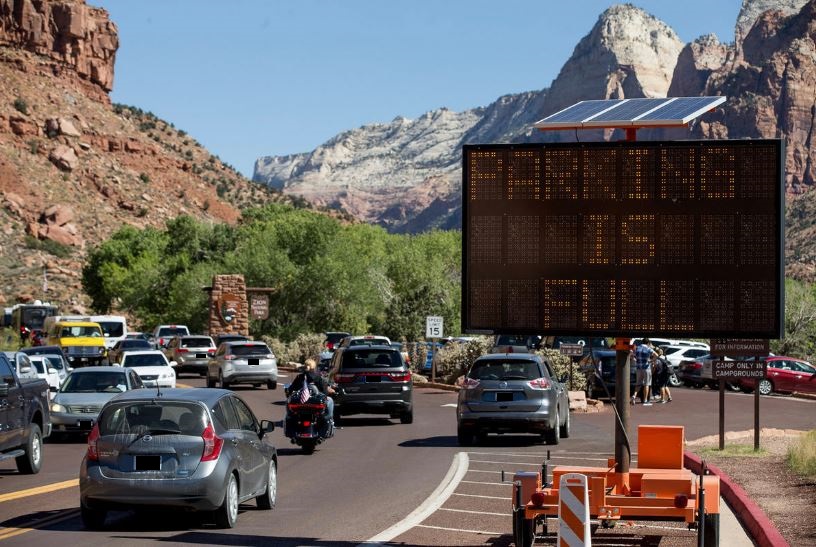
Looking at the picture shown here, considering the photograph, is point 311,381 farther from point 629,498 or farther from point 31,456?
point 629,498

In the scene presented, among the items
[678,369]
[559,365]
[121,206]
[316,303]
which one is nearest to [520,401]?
[559,365]

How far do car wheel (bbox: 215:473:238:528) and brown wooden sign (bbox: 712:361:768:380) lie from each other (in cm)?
1082

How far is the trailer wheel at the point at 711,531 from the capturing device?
11742 millimetres

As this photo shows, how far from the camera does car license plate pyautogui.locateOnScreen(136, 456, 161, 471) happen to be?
14.1m

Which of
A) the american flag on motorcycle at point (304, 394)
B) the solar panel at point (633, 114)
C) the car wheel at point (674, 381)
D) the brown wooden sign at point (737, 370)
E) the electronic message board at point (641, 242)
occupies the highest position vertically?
the solar panel at point (633, 114)

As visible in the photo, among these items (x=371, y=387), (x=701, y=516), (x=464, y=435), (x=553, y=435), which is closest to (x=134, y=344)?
(x=371, y=387)

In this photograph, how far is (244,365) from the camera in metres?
43.4

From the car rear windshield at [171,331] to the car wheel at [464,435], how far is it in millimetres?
41006

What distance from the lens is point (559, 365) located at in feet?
137

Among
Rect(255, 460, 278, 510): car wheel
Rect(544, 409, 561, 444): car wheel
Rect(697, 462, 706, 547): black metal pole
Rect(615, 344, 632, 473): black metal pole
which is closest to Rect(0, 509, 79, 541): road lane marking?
Rect(255, 460, 278, 510): car wheel

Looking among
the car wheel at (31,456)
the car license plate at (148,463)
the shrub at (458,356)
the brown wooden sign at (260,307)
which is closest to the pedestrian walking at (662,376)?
the shrub at (458,356)

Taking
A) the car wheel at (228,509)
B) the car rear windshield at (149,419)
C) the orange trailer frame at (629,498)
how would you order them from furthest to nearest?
1. the car rear windshield at (149,419)
2. the car wheel at (228,509)
3. the orange trailer frame at (629,498)

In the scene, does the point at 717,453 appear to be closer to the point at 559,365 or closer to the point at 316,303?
the point at 559,365

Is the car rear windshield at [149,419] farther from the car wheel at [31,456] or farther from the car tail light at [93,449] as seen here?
the car wheel at [31,456]
